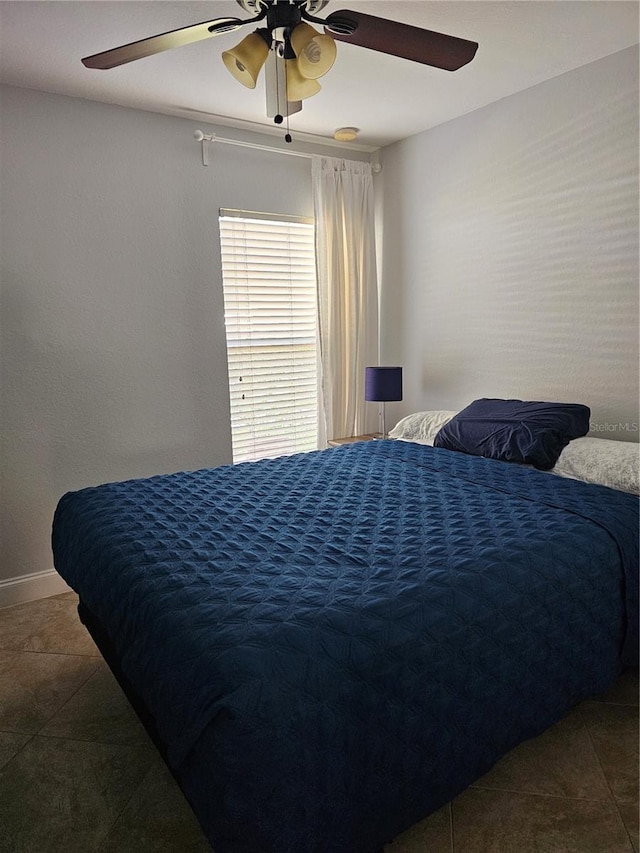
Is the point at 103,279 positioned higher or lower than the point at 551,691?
higher

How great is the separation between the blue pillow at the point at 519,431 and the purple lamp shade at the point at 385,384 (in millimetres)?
643

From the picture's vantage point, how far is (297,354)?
3.99 metres

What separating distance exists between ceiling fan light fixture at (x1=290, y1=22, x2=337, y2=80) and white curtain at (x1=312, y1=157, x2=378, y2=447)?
198 centimetres

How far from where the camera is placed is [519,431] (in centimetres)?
273

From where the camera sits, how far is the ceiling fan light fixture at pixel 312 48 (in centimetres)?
177

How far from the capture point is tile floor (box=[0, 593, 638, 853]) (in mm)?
1590

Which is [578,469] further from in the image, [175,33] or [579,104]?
[175,33]

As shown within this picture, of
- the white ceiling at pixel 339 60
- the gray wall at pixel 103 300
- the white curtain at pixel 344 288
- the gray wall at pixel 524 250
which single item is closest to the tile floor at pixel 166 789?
the gray wall at pixel 103 300

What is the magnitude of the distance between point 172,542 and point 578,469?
1735mm

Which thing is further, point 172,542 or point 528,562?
point 172,542

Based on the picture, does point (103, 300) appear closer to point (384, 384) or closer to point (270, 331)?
point (270, 331)

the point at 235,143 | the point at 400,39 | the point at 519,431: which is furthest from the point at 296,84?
the point at 519,431

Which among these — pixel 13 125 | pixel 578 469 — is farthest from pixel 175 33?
pixel 578 469

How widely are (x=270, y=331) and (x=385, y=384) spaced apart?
2.76 ft
